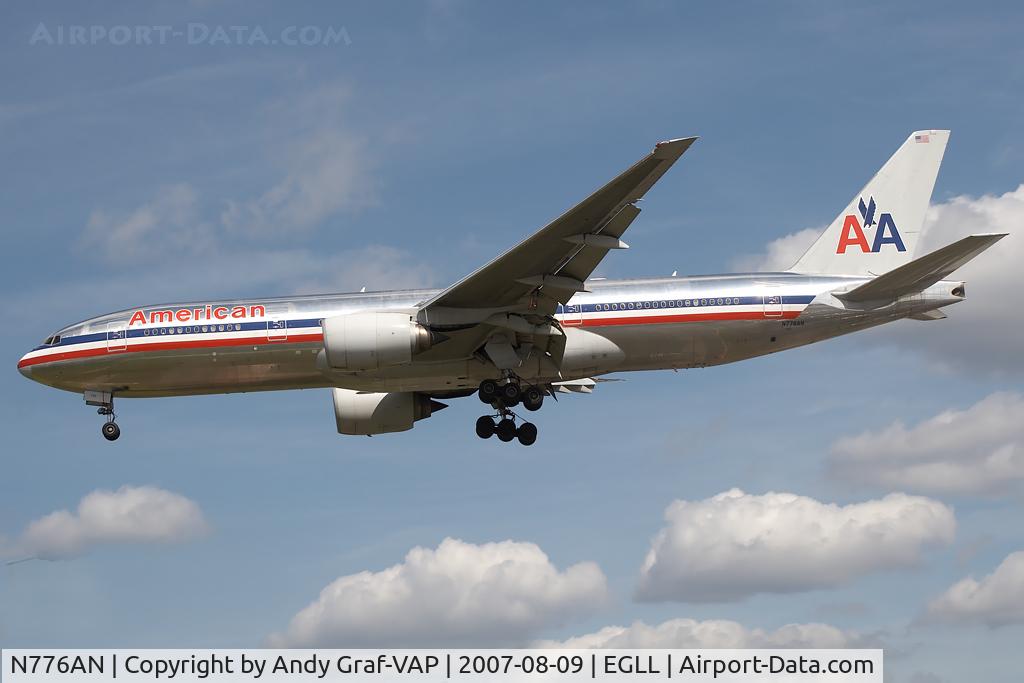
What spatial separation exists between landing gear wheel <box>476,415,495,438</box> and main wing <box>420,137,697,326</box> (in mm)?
4178

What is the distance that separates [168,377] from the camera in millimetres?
32594

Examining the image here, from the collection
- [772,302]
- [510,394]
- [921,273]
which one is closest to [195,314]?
A: [510,394]

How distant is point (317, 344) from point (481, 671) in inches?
432

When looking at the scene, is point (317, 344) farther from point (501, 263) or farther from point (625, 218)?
point (625, 218)

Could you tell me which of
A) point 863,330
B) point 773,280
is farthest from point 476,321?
point 863,330

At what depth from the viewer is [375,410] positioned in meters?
36.0

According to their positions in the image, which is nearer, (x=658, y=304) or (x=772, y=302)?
(x=658, y=304)

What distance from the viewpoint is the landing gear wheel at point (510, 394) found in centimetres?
3259

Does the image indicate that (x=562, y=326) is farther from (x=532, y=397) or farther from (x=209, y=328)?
(x=209, y=328)

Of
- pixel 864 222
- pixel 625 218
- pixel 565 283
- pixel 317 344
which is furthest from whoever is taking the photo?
pixel 864 222

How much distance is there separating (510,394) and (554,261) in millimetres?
4478

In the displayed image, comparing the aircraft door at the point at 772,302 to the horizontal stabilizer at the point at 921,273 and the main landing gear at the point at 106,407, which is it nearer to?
the horizontal stabilizer at the point at 921,273

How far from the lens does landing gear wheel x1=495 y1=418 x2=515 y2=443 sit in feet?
110

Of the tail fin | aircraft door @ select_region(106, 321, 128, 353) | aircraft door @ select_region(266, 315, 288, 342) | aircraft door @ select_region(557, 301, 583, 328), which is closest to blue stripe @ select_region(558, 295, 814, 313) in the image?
aircraft door @ select_region(557, 301, 583, 328)
